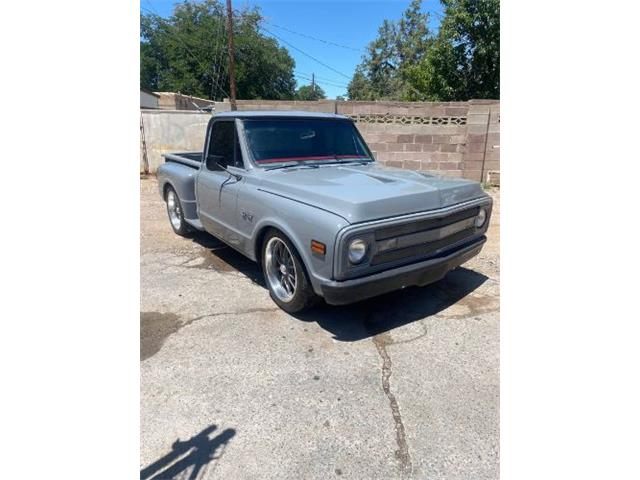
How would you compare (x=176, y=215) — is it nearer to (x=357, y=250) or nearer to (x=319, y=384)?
(x=357, y=250)

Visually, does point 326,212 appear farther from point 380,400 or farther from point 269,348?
point 380,400

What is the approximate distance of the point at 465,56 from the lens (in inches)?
555

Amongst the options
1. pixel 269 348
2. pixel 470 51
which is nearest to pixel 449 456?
pixel 269 348

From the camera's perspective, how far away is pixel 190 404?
240 cm

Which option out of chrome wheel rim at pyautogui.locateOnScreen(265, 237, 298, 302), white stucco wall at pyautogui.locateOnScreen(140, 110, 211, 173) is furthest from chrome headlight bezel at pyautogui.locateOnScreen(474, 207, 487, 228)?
white stucco wall at pyautogui.locateOnScreen(140, 110, 211, 173)

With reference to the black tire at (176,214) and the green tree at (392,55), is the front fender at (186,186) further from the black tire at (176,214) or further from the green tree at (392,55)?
the green tree at (392,55)

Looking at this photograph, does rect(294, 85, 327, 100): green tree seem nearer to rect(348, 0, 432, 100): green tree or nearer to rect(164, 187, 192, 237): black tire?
rect(348, 0, 432, 100): green tree

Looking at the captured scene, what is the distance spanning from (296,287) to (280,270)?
17.0 inches

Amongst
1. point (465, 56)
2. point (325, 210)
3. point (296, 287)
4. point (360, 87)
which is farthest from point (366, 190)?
point (360, 87)

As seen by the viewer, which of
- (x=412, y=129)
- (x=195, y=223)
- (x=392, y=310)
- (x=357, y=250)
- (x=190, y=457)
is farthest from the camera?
Result: (x=412, y=129)

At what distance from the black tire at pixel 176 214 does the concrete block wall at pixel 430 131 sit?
4.45 m

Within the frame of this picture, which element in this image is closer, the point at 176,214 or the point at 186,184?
the point at 186,184

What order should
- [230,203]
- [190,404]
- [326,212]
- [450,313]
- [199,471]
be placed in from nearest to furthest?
[199,471]
[190,404]
[326,212]
[450,313]
[230,203]

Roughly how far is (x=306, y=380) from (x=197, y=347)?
953 millimetres
